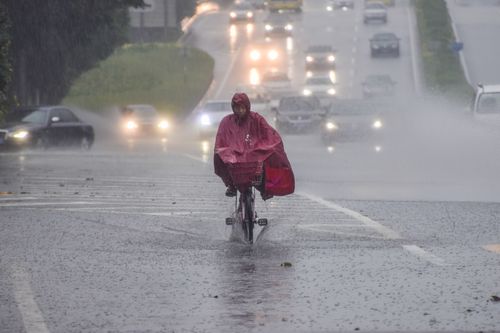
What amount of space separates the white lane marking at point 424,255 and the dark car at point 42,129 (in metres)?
25.9

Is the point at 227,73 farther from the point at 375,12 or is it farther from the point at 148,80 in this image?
the point at 375,12

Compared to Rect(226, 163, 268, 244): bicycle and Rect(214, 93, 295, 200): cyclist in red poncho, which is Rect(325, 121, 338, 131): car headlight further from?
Rect(214, 93, 295, 200): cyclist in red poncho

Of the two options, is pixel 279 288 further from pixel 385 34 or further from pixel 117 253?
pixel 385 34

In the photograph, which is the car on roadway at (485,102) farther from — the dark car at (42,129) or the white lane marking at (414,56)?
the white lane marking at (414,56)

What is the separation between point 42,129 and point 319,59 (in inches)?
1768

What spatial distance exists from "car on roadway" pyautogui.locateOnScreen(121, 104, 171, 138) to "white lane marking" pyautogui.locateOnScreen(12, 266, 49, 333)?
147 feet

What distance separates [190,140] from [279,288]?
135 ft

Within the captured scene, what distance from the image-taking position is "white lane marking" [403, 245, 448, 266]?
13.0 metres

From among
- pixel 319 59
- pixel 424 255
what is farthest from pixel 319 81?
pixel 424 255

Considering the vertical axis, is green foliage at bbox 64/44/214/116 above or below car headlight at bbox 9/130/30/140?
below

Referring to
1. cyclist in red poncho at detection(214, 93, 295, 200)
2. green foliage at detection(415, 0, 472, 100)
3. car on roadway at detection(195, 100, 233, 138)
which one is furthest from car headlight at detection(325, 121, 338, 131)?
cyclist in red poncho at detection(214, 93, 295, 200)

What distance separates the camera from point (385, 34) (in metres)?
87.1

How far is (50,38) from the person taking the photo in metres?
46.9

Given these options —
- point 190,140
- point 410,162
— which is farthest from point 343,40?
point 410,162
